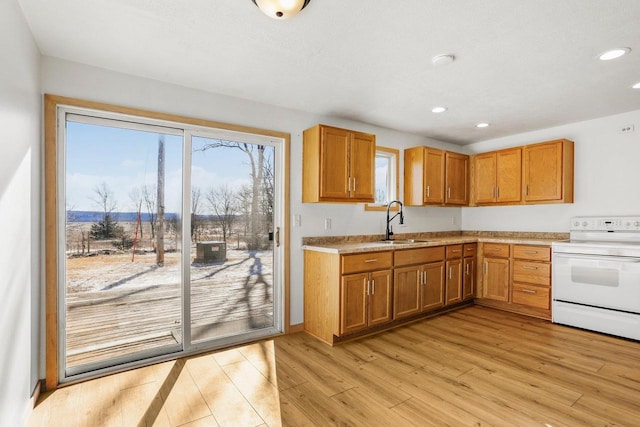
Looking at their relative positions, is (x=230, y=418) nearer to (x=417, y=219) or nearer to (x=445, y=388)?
(x=445, y=388)

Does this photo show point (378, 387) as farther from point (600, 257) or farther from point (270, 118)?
point (600, 257)

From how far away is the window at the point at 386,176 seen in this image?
4473 mm

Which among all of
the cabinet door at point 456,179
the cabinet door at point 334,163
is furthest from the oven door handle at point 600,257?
the cabinet door at point 334,163

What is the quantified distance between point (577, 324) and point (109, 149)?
4983 millimetres

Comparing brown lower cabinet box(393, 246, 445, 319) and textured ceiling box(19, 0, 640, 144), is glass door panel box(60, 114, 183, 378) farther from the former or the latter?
brown lower cabinet box(393, 246, 445, 319)

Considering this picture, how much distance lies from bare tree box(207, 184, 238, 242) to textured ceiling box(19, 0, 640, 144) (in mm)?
936

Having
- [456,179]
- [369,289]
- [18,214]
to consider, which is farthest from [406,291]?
[18,214]

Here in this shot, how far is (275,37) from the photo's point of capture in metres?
2.19

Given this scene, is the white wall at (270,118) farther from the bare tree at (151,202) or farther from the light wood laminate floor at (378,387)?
the light wood laminate floor at (378,387)

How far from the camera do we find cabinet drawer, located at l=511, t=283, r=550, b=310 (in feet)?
13.0

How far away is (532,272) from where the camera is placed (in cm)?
409

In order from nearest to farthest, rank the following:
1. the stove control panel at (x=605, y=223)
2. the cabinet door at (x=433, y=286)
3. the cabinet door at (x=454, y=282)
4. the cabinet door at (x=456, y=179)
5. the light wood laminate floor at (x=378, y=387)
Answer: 1. the light wood laminate floor at (x=378, y=387)
2. the stove control panel at (x=605, y=223)
3. the cabinet door at (x=433, y=286)
4. the cabinet door at (x=454, y=282)
5. the cabinet door at (x=456, y=179)

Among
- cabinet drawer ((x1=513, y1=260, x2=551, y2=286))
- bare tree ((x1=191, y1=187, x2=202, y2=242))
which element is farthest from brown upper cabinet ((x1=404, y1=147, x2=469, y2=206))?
bare tree ((x1=191, y1=187, x2=202, y2=242))

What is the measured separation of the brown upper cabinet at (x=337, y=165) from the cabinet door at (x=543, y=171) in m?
2.22
